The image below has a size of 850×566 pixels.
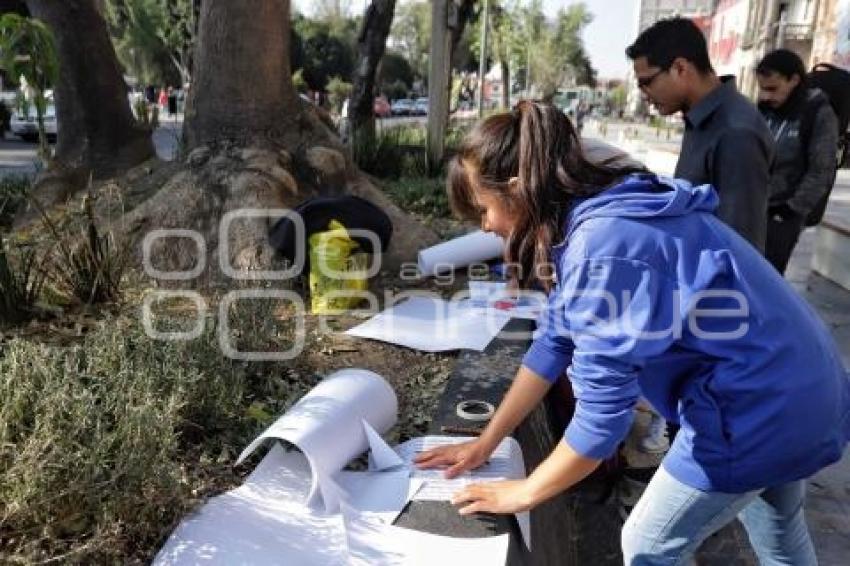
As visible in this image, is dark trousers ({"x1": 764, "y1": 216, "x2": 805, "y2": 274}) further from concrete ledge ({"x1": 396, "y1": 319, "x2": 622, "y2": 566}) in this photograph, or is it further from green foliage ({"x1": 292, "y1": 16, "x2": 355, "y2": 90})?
green foliage ({"x1": 292, "y1": 16, "x2": 355, "y2": 90})

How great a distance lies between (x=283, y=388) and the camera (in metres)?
2.91

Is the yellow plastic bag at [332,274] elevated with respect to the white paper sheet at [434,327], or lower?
elevated

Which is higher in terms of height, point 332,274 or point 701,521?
point 701,521

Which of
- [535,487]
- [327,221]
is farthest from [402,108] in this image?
[535,487]

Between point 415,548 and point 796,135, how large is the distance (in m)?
2.98

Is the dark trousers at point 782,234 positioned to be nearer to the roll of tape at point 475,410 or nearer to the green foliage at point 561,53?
the roll of tape at point 475,410

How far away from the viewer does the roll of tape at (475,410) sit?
254 cm

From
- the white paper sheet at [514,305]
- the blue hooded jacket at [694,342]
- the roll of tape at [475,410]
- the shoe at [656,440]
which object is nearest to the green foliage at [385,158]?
the white paper sheet at [514,305]

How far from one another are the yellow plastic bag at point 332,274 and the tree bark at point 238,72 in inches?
55.8

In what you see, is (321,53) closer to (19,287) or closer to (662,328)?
(19,287)

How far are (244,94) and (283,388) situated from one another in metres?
2.98

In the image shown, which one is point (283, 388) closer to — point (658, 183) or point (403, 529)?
point (403, 529)

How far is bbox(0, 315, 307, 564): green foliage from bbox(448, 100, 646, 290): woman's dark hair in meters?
→ 1.06

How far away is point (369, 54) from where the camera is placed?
11.3 metres
